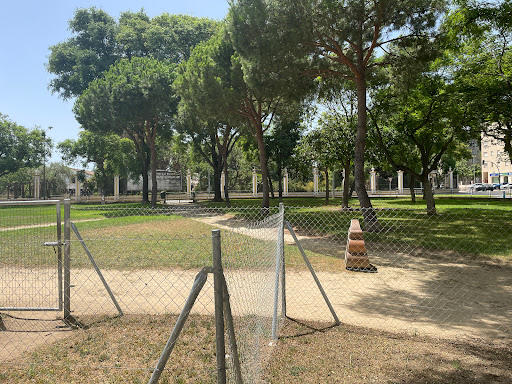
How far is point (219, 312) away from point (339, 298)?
4.24m

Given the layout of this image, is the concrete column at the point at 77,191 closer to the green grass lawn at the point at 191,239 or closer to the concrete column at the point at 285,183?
the concrete column at the point at 285,183

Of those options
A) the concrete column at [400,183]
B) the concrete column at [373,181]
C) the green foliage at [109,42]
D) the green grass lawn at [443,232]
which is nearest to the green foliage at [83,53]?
the green foliage at [109,42]

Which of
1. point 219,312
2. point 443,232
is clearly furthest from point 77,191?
point 219,312

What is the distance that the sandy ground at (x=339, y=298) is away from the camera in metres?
4.57

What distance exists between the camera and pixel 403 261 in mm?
9219

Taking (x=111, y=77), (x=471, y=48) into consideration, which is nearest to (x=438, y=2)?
(x=471, y=48)

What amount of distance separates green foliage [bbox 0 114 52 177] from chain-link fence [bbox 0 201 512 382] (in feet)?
112

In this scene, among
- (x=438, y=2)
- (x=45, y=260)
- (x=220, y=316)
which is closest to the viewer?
(x=220, y=316)

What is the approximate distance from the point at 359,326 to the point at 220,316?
3.10 metres

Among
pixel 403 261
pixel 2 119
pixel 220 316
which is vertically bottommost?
pixel 403 261

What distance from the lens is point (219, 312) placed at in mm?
2271

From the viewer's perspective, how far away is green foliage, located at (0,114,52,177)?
38.0 metres

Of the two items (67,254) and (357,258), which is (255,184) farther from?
(67,254)

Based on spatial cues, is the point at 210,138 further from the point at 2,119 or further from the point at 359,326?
the point at 359,326
